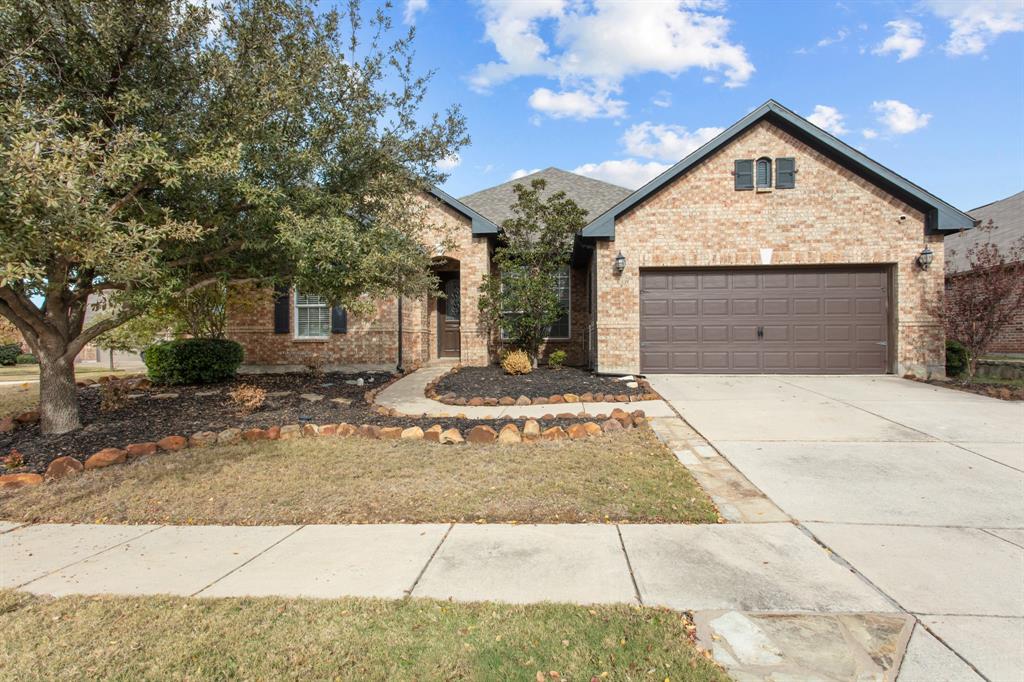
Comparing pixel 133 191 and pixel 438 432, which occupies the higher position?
pixel 133 191

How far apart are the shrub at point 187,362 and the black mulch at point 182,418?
13.7 inches

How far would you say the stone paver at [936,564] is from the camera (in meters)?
2.72

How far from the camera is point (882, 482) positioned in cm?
464

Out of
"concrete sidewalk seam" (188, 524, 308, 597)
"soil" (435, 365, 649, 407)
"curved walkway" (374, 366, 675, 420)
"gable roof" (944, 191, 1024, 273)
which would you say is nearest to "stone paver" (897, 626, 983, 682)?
"concrete sidewalk seam" (188, 524, 308, 597)

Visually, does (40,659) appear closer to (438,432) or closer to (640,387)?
(438,432)

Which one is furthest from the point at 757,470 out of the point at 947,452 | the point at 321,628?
the point at 321,628

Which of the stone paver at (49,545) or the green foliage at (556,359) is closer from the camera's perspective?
the stone paver at (49,545)

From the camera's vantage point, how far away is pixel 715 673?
2191 millimetres

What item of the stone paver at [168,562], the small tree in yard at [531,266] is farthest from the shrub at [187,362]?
the stone paver at [168,562]

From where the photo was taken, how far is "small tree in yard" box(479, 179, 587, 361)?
12.0 meters

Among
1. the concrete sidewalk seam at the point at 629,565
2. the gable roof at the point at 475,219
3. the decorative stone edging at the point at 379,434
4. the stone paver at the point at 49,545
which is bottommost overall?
the stone paver at the point at 49,545

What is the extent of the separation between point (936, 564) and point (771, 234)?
9309 mm

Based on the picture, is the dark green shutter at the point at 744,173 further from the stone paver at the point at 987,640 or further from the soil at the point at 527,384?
the stone paver at the point at 987,640

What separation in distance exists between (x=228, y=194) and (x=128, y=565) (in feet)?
14.9
